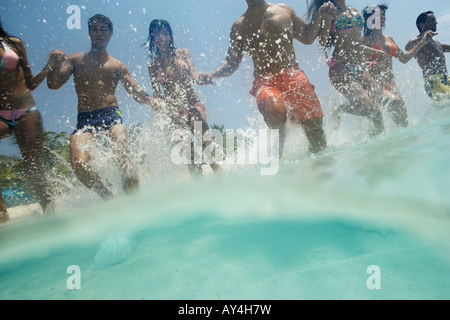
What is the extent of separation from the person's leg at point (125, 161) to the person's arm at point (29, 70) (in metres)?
1.00

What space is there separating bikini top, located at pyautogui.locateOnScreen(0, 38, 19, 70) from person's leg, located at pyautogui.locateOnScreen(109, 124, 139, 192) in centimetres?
131

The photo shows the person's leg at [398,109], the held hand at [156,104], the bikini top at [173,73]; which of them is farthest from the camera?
the person's leg at [398,109]

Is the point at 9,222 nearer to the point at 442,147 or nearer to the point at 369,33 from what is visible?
the point at 442,147

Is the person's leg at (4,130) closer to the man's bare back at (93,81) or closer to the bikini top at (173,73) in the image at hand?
the man's bare back at (93,81)

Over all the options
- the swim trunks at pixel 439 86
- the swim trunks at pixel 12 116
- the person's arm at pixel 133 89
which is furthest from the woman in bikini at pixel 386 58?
the swim trunks at pixel 12 116

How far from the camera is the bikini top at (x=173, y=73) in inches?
179

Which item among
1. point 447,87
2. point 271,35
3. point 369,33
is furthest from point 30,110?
point 447,87

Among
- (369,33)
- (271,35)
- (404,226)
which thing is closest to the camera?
(404,226)

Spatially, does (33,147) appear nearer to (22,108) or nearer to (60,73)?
(22,108)

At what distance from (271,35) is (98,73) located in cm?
234

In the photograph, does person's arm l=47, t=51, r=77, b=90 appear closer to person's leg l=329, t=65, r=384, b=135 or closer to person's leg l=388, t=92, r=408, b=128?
person's leg l=329, t=65, r=384, b=135

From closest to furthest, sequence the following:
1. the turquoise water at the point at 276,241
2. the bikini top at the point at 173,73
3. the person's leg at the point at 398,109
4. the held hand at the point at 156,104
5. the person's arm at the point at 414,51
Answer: the turquoise water at the point at 276,241
the held hand at the point at 156,104
the bikini top at the point at 173,73
the person's leg at the point at 398,109
the person's arm at the point at 414,51
